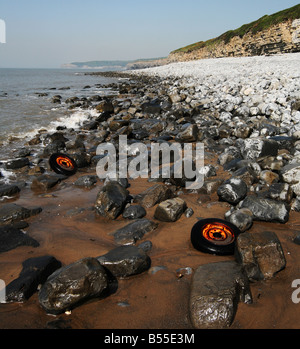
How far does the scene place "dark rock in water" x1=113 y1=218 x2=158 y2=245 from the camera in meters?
4.47

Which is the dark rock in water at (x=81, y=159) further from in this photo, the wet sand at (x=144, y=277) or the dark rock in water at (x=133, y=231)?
the dark rock in water at (x=133, y=231)

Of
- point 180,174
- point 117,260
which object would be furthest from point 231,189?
point 117,260

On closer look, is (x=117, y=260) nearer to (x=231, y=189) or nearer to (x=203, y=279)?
(x=203, y=279)

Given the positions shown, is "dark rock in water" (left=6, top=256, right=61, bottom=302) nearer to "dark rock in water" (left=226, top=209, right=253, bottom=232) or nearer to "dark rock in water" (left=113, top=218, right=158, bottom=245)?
"dark rock in water" (left=113, top=218, right=158, bottom=245)

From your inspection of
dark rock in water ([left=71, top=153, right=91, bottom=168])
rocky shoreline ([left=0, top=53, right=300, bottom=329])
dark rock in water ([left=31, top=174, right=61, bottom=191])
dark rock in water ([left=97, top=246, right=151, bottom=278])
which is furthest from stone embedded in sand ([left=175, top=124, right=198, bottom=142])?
dark rock in water ([left=97, top=246, right=151, bottom=278])

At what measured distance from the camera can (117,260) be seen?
360 centimetres

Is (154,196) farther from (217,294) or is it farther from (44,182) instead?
(44,182)

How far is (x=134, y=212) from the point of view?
207 inches

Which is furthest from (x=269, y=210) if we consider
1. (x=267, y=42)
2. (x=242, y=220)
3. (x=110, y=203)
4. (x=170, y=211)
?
(x=267, y=42)

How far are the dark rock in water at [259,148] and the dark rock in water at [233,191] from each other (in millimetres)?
1936

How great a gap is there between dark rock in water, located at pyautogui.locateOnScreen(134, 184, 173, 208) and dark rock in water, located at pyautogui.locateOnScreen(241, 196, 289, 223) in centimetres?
178

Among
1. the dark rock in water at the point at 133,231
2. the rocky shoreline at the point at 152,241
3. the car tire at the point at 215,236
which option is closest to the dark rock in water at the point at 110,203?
the rocky shoreline at the point at 152,241

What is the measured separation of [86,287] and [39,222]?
258 centimetres

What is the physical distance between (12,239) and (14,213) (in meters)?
0.91
